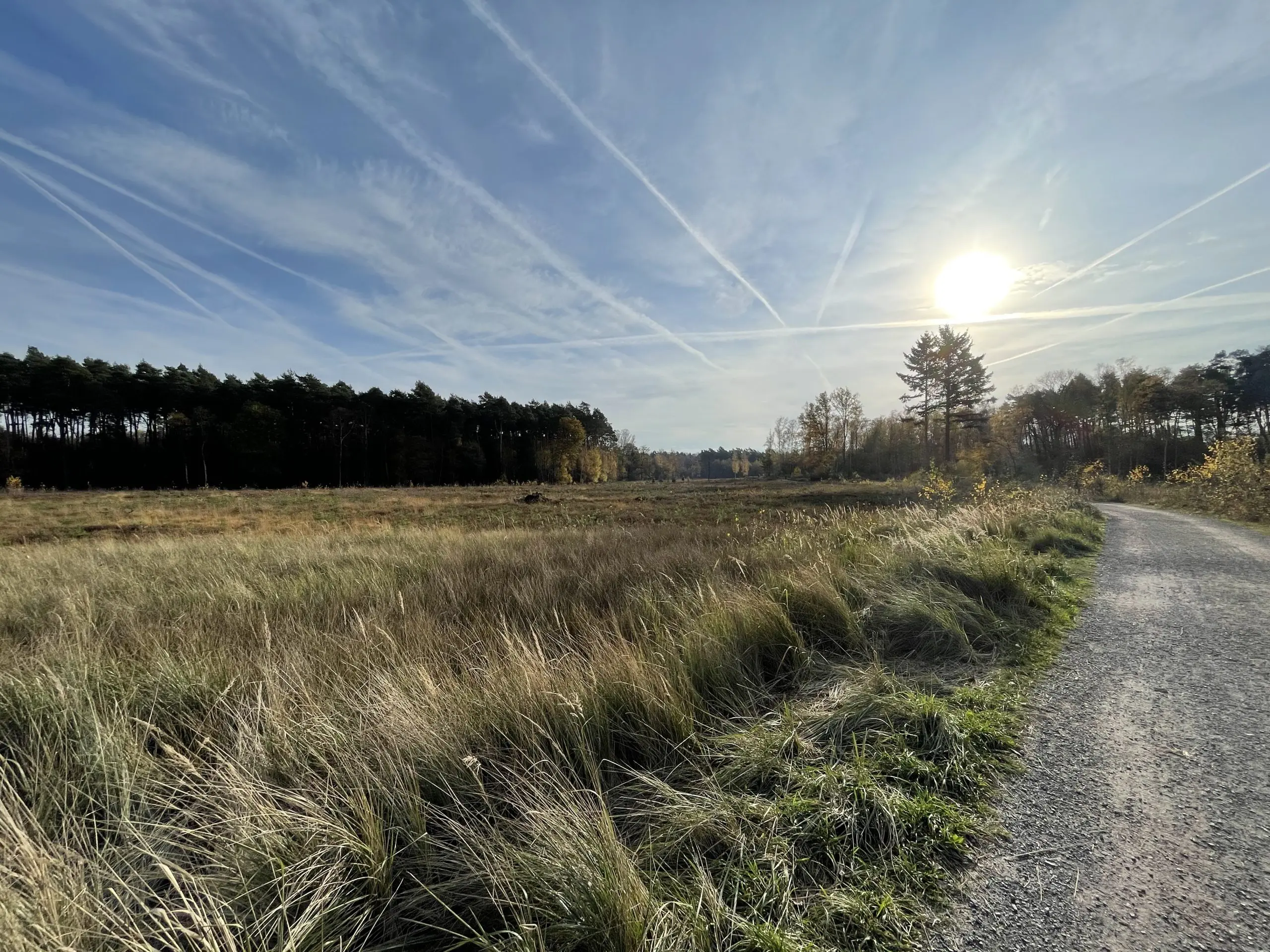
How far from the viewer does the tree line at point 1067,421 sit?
42.8 metres

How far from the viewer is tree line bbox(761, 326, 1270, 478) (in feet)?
141

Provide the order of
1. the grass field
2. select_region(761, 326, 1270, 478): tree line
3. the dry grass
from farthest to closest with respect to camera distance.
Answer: select_region(761, 326, 1270, 478): tree line
the dry grass
the grass field

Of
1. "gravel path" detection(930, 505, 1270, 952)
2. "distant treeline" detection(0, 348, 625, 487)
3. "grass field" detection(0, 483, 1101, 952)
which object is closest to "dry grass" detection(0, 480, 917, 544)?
"grass field" detection(0, 483, 1101, 952)

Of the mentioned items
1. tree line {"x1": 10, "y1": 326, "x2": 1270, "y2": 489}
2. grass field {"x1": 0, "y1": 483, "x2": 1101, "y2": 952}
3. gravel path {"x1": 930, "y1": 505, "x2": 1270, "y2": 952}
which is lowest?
gravel path {"x1": 930, "y1": 505, "x2": 1270, "y2": 952}

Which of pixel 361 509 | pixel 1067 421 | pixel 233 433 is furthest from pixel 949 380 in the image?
pixel 233 433

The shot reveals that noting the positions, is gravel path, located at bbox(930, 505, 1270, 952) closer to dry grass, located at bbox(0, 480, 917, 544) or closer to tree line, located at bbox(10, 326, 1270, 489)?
dry grass, located at bbox(0, 480, 917, 544)

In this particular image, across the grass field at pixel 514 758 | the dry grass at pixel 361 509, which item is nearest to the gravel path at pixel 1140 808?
the grass field at pixel 514 758

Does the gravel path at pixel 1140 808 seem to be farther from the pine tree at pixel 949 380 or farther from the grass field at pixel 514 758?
the pine tree at pixel 949 380

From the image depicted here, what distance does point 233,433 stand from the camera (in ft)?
174

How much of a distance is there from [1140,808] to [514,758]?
9.76 feet

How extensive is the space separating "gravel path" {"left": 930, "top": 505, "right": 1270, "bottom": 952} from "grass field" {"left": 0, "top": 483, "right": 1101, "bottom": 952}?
19 centimetres

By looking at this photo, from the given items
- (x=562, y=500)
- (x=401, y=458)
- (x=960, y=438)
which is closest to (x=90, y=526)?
(x=562, y=500)

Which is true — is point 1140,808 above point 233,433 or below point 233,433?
below

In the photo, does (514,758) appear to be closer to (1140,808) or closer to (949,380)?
(1140,808)
